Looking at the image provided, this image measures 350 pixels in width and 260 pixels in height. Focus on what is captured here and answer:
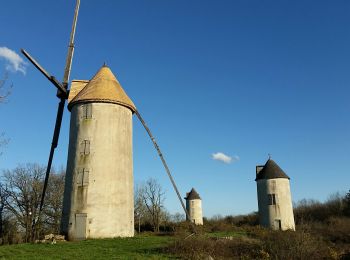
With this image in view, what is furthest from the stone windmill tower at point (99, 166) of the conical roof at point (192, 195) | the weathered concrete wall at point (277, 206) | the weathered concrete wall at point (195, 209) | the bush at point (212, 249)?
the conical roof at point (192, 195)

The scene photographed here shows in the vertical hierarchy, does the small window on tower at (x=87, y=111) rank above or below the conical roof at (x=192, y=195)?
above

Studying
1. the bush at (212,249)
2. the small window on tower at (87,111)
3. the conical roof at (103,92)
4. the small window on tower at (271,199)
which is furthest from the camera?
the small window on tower at (271,199)

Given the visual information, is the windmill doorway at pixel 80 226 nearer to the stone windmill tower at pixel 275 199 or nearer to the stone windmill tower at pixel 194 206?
the stone windmill tower at pixel 275 199

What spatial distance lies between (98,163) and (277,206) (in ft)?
77.9

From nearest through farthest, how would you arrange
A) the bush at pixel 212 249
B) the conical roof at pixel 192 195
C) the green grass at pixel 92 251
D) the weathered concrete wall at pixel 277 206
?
the bush at pixel 212 249, the green grass at pixel 92 251, the weathered concrete wall at pixel 277 206, the conical roof at pixel 192 195

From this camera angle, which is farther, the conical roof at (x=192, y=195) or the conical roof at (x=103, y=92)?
the conical roof at (x=192, y=195)

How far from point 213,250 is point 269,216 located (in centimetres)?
2607


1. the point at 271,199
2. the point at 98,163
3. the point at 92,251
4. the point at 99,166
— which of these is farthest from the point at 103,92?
the point at 271,199

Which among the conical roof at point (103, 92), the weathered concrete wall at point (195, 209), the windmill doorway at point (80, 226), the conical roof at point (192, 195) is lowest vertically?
the windmill doorway at point (80, 226)

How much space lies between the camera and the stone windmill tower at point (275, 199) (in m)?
40.2

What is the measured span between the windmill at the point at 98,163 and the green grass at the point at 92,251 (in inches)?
84.8

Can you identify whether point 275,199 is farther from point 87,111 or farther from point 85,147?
point 87,111

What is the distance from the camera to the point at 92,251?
1733cm

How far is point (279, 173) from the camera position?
41.6 metres
